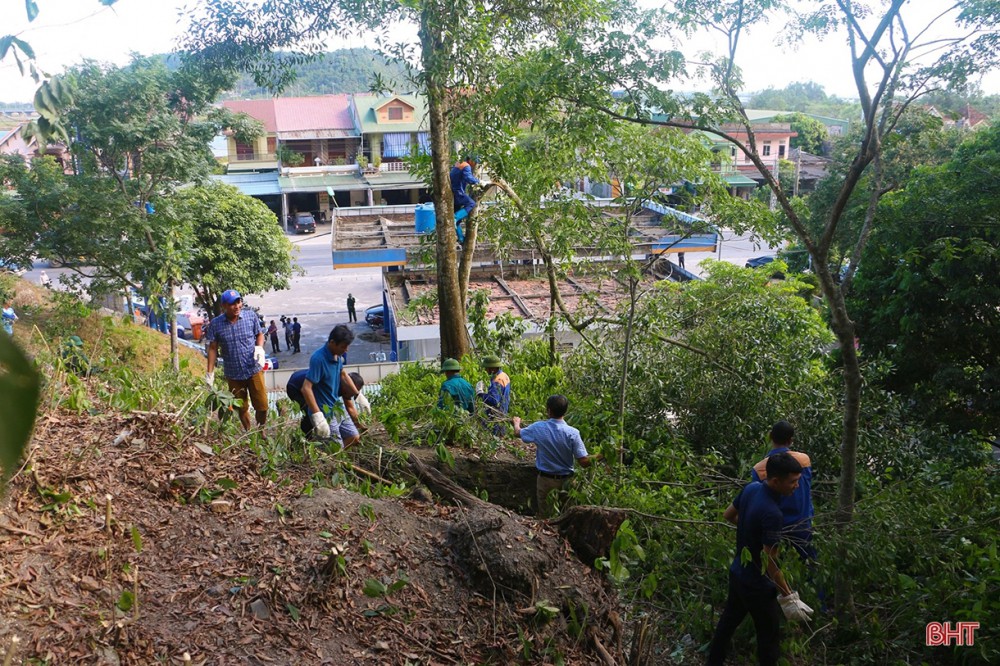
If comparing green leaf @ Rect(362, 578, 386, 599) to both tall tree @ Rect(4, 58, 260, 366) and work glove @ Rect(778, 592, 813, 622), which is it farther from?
tall tree @ Rect(4, 58, 260, 366)

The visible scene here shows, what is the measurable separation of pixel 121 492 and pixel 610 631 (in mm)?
2871

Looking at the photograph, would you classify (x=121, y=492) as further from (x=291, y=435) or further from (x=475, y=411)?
(x=475, y=411)

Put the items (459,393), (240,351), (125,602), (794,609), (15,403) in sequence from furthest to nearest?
(459,393) < (240,351) < (794,609) < (125,602) < (15,403)

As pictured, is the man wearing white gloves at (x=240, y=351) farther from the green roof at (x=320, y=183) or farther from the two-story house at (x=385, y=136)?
the two-story house at (x=385, y=136)

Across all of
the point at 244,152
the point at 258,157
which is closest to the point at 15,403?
the point at 258,157

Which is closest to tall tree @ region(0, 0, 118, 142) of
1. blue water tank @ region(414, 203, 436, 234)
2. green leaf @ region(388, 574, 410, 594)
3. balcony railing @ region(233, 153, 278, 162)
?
green leaf @ region(388, 574, 410, 594)

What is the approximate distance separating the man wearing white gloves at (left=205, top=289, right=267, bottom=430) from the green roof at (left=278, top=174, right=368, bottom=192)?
32.8 metres

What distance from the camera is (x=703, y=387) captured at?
7.88 metres

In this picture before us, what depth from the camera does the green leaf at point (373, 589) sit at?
13.7 feet

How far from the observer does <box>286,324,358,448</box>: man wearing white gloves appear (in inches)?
250

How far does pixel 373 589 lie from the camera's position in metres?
4.18

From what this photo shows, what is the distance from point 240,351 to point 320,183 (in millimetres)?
34163

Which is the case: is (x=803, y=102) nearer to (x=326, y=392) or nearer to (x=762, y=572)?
(x=326, y=392)

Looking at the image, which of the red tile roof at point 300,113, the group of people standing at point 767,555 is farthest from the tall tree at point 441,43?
the red tile roof at point 300,113
